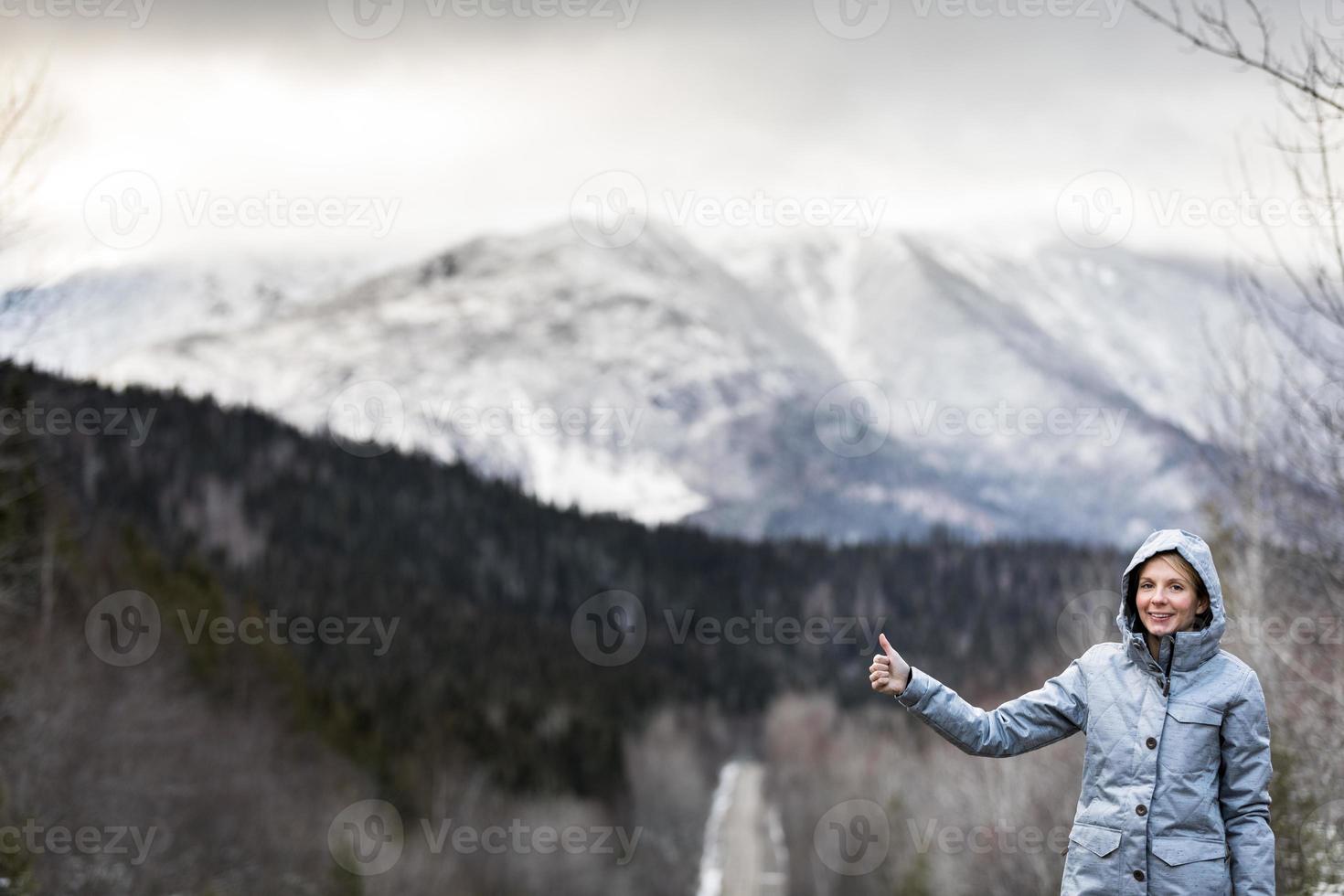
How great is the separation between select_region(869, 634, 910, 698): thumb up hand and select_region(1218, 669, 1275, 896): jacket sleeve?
1.21 metres

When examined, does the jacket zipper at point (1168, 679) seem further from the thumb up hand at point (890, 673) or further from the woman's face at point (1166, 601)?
the thumb up hand at point (890, 673)

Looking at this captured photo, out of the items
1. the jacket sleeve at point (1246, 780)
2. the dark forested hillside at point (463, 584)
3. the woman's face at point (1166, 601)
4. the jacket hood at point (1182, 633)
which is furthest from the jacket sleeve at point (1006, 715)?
the dark forested hillside at point (463, 584)

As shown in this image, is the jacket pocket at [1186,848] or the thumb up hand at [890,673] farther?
the thumb up hand at [890,673]

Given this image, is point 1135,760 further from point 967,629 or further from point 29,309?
point 967,629

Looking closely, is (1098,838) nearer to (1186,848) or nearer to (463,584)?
(1186,848)

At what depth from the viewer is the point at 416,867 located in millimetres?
55875

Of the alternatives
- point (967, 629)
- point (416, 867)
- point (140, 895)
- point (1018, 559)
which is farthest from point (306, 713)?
point (1018, 559)

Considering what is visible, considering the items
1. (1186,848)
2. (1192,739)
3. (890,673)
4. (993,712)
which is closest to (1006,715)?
(993,712)

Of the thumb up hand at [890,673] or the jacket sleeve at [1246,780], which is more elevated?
the thumb up hand at [890,673]

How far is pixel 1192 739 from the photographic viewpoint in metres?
5.94

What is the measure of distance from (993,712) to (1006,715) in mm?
82

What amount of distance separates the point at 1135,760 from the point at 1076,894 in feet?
1.83

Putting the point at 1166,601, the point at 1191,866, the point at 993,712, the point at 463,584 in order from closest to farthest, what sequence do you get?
1. the point at 1191,866
2. the point at 1166,601
3. the point at 993,712
4. the point at 463,584

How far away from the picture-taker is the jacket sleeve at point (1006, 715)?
6.18 metres
